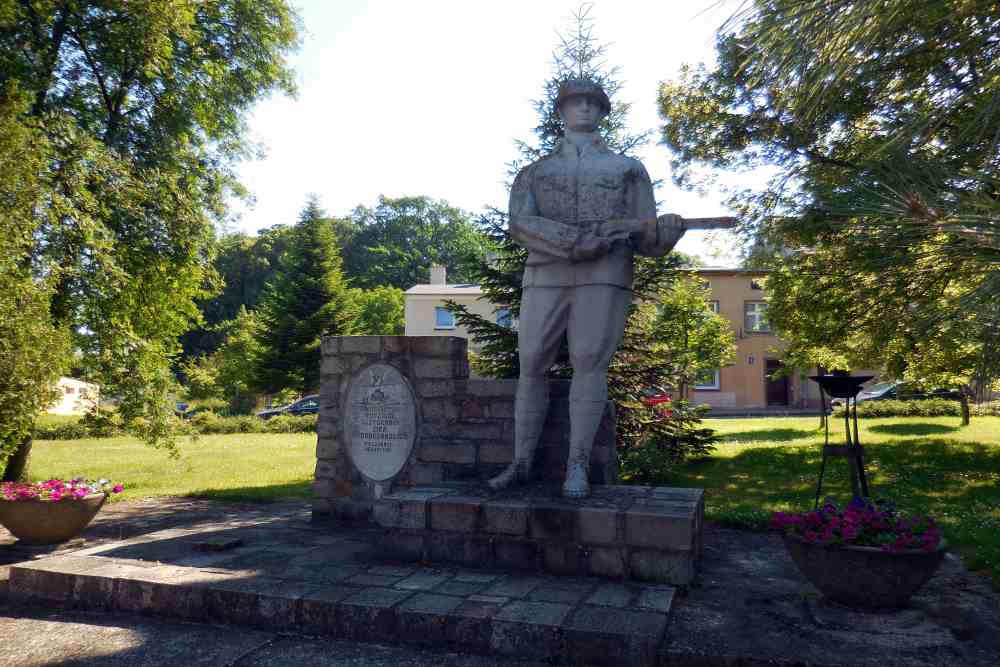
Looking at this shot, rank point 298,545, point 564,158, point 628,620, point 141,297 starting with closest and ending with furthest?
point 628,620, point 564,158, point 298,545, point 141,297

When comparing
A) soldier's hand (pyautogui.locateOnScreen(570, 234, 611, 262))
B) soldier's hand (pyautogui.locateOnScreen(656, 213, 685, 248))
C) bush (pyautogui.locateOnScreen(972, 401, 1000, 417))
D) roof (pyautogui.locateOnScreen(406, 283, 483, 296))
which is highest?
roof (pyautogui.locateOnScreen(406, 283, 483, 296))

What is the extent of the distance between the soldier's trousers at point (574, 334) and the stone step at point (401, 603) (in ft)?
4.15

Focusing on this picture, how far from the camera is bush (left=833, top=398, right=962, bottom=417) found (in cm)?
1927

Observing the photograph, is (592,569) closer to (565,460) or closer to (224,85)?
(565,460)

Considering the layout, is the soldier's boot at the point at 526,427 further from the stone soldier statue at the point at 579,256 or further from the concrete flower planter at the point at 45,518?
the concrete flower planter at the point at 45,518

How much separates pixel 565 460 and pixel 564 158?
2300mm

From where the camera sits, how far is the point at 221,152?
40.1 feet

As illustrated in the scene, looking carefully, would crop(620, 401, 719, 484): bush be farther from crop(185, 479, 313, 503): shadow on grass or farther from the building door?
the building door

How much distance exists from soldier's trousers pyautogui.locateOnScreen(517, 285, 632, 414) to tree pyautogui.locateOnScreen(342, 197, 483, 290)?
1615 inches

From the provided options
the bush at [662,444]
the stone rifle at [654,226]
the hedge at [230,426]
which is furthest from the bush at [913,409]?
the stone rifle at [654,226]

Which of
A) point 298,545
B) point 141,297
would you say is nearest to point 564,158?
point 298,545

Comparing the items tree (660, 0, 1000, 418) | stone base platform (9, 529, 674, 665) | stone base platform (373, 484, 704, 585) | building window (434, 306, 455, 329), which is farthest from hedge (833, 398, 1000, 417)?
building window (434, 306, 455, 329)

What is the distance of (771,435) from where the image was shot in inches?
646

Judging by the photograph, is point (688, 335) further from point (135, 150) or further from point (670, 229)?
point (670, 229)
